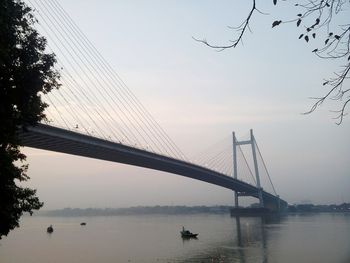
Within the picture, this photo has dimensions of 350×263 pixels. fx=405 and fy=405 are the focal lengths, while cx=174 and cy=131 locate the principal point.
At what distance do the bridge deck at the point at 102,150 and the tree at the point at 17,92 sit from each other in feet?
38.5

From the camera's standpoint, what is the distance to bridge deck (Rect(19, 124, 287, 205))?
3592cm

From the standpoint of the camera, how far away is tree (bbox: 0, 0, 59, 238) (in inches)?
473

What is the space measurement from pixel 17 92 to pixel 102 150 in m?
32.6

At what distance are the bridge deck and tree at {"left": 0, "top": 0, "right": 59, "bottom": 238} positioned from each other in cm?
1172

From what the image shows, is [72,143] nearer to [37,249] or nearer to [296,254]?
[37,249]

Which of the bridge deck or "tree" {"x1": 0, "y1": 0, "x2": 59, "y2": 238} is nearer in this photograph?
"tree" {"x1": 0, "y1": 0, "x2": 59, "y2": 238}

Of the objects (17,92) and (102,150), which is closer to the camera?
(17,92)

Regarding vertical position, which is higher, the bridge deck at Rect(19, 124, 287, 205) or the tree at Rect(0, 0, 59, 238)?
the bridge deck at Rect(19, 124, 287, 205)

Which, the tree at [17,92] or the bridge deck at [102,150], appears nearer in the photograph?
the tree at [17,92]

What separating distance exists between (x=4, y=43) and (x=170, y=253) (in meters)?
30.8

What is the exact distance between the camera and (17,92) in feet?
41.7

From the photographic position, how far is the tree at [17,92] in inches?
473

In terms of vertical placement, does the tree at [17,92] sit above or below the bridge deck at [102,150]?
below

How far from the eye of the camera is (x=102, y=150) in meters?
45.0
